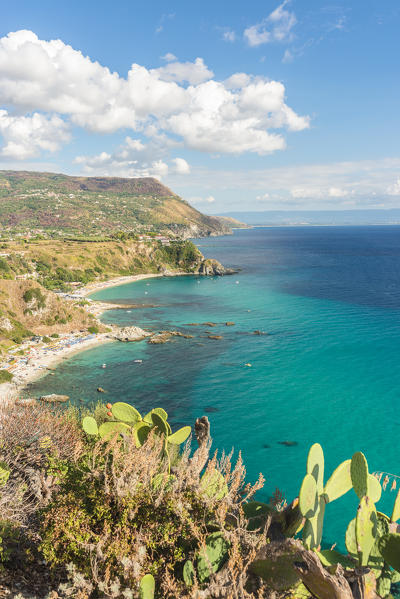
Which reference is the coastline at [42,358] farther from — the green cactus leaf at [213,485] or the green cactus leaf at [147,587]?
the green cactus leaf at [147,587]

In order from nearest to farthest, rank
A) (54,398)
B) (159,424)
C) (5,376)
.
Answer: (159,424), (54,398), (5,376)

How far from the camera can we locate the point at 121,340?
201 feet

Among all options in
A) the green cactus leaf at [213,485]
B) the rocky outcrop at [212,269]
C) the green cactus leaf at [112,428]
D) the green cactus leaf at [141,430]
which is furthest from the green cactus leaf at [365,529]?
the rocky outcrop at [212,269]

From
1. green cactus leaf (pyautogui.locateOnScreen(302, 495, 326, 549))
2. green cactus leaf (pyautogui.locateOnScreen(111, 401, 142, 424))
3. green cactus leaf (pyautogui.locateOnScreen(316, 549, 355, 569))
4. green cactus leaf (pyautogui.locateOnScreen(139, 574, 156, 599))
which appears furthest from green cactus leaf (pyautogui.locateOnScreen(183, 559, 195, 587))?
green cactus leaf (pyautogui.locateOnScreen(111, 401, 142, 424))

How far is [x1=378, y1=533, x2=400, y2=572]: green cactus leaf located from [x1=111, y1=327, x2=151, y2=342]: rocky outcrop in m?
55.3

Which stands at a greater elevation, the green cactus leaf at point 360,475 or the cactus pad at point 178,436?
the green cactus leaf at point 360,475

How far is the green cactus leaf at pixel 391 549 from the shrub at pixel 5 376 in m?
45.6

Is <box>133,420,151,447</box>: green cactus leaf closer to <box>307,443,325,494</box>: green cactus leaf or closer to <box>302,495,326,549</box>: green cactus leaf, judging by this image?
<box>307,443,325,494</box>: green cactus leaf

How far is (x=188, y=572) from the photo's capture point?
8484 millimetres

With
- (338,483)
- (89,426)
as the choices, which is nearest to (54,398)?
(89,426)

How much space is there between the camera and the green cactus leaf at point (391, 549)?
807 cm

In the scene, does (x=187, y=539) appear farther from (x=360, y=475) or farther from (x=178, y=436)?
(x=178, y=436)

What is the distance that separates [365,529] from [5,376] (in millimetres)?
46134

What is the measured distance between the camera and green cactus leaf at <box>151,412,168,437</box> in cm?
1415
